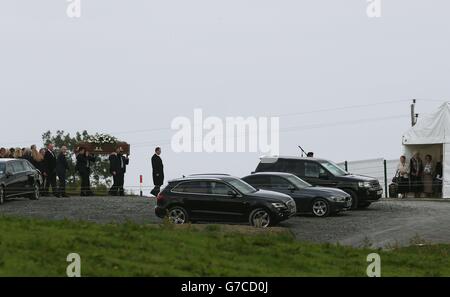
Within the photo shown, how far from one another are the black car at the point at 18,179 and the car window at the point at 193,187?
688cm

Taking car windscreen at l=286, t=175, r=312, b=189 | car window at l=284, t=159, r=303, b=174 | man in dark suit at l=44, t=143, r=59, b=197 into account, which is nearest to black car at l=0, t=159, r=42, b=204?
man in dark suit at l=44, t=143, r=59, b=197

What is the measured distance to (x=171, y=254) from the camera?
48.4ft

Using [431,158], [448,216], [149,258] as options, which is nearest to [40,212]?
[448,216]

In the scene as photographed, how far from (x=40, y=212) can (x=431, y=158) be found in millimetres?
16113

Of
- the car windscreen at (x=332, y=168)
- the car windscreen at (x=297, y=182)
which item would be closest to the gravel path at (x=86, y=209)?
the car windscreen at (x=297, y=182)

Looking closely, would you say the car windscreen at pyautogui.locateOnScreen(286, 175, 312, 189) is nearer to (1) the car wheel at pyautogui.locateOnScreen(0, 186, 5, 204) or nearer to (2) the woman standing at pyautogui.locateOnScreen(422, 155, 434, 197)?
(1) the car wheel at pyautogui.locateOnScreen(0, 186, 5, 204)

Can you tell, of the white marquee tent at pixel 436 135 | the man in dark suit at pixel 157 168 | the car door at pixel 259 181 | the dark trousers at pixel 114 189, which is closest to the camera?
the car door at pixel 259 181

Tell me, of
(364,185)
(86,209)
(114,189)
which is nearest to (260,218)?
(86,209)

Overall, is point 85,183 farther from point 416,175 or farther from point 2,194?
point 416,175

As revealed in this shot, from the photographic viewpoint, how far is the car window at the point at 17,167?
1214 inches

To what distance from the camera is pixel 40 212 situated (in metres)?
27.4

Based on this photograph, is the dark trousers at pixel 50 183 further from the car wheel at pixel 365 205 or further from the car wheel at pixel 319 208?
the car wheel at pixel 365 205

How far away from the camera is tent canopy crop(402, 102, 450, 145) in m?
37.2
